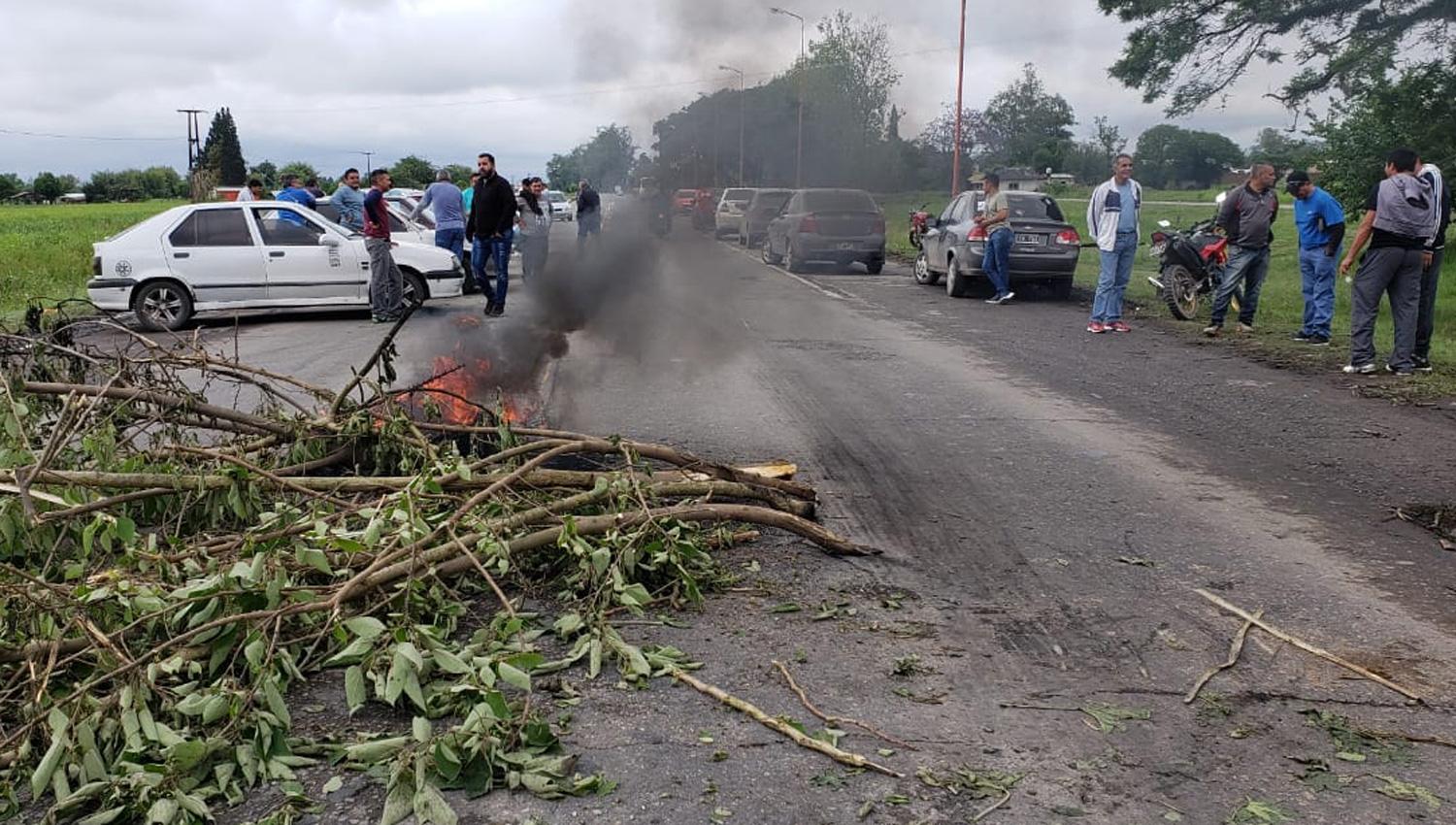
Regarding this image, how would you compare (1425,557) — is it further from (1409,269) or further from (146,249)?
(146,249)

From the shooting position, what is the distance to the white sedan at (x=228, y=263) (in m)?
13.6

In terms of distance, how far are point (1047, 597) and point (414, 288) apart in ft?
→ 39.3

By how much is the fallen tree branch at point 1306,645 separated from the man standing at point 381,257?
10.9 metres

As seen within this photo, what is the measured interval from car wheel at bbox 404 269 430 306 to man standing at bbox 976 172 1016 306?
770 cm

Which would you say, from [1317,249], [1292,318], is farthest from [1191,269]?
[1317,249]

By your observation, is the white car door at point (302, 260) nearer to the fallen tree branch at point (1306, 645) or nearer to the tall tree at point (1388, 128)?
the fallen tree branch at point (1306, 645)

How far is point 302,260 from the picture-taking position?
46.2 ft

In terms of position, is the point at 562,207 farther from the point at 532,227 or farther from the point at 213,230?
the point at 213,230

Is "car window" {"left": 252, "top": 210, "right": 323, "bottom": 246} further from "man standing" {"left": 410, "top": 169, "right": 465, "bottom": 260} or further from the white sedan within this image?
"man standing" {"left": 410, "top": 169, "right": 465, "bottom": 260}

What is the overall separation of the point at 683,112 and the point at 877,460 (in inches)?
977

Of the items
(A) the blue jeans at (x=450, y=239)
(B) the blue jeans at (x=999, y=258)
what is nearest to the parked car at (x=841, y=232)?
(B) the blue jeans at (x=999, y=258)

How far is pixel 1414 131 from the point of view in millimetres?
17141

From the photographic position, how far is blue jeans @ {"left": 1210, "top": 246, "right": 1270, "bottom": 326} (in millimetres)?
12305

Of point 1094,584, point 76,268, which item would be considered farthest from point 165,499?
point 76,268
